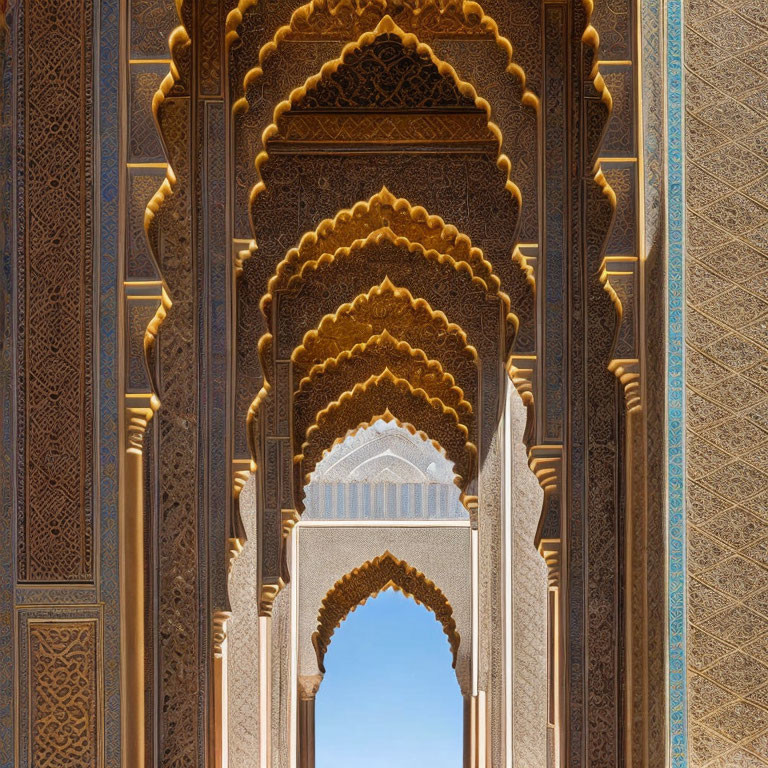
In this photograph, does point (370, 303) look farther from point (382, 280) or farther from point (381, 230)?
point (381, 230)

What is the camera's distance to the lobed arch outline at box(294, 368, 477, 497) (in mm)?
12086

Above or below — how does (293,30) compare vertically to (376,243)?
above

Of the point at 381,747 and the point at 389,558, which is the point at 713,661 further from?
the point at 381,747

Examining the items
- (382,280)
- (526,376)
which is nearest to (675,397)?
(526,376)

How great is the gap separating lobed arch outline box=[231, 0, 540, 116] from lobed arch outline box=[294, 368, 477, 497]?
5.02 meters

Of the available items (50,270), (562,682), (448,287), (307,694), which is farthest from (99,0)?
Answer: (307,694)

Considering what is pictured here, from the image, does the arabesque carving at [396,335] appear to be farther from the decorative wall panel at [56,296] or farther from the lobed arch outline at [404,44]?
the decorative wall panel at [56,296]

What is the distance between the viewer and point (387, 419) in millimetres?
12836

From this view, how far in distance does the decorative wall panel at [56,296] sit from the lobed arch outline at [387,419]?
7.00 metres

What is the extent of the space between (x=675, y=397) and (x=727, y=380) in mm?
173

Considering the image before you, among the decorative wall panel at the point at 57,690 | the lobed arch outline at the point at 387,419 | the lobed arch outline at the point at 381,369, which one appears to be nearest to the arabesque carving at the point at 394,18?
the decorative wall panel at the point at 57,690

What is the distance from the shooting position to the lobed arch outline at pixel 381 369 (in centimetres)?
1165

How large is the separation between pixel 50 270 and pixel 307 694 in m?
12.7

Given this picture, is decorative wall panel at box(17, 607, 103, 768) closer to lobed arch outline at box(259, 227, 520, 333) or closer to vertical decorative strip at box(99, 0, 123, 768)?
vertical decorative strip at box(99, 0, 123, 768)
